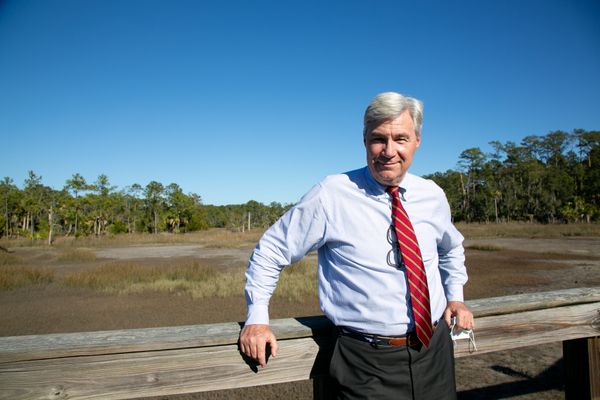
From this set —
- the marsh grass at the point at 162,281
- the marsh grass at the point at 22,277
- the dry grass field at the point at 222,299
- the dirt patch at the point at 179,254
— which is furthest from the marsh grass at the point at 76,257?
the marsh grass at the point at 162,281

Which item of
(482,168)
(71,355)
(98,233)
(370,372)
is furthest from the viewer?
(482,168)

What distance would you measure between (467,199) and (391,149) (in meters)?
65.4

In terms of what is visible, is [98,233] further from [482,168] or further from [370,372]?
[482,168]

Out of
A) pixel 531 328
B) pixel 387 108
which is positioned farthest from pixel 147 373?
pixel 531 328

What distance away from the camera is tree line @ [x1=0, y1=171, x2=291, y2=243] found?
46250mm

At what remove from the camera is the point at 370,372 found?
4.24 feet

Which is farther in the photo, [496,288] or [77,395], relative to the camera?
[496,288]

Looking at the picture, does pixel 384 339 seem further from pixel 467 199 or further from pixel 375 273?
pixel 467 199

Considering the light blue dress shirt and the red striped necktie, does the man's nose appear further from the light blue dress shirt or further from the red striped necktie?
the red striped necktie

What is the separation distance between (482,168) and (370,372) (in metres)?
69.7

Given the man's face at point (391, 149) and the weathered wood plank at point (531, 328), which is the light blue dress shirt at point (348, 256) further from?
the weathered wood plank at point (531, 328)

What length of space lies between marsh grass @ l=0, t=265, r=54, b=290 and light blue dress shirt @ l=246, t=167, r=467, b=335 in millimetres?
17413

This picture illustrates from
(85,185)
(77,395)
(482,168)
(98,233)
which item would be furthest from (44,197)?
(482,168)

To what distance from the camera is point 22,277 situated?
15.2 m
